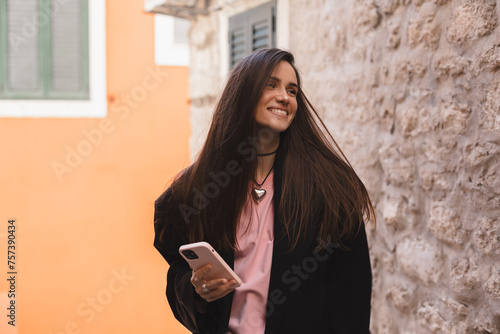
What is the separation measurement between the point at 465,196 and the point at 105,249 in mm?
6145

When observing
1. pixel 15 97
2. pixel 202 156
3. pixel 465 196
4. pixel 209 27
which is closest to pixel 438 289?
pixel 465 196

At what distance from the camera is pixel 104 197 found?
7.87 meters

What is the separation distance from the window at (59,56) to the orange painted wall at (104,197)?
0.17 meters

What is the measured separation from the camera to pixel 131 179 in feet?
26.3

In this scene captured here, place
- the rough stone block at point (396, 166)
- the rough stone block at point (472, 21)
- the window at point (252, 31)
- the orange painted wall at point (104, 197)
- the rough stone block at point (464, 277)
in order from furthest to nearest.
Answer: the orange painted wall at point (104, 197)
the window at point (252, 31)
the rough stone block at point (396, 166)
the rough stone block at point (464, 277)
the rough stone block at point (472, 21)

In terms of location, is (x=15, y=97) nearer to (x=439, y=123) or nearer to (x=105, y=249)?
(x=105, y=249)

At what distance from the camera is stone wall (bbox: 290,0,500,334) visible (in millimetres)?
2221

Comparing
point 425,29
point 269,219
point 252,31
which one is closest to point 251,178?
point 269,219

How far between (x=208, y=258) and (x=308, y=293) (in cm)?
37

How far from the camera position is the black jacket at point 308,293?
191 centimetres

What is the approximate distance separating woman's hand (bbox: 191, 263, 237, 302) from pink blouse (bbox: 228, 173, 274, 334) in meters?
0.11

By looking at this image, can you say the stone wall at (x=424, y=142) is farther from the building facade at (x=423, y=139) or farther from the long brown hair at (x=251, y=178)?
the long brown hair at (x=251, y=178)

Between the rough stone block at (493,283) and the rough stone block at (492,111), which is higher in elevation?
the rough stone block at (492,111)

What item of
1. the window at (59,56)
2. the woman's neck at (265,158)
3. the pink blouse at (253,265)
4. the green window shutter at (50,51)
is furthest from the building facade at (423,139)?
the green window shutter at (50,51)
